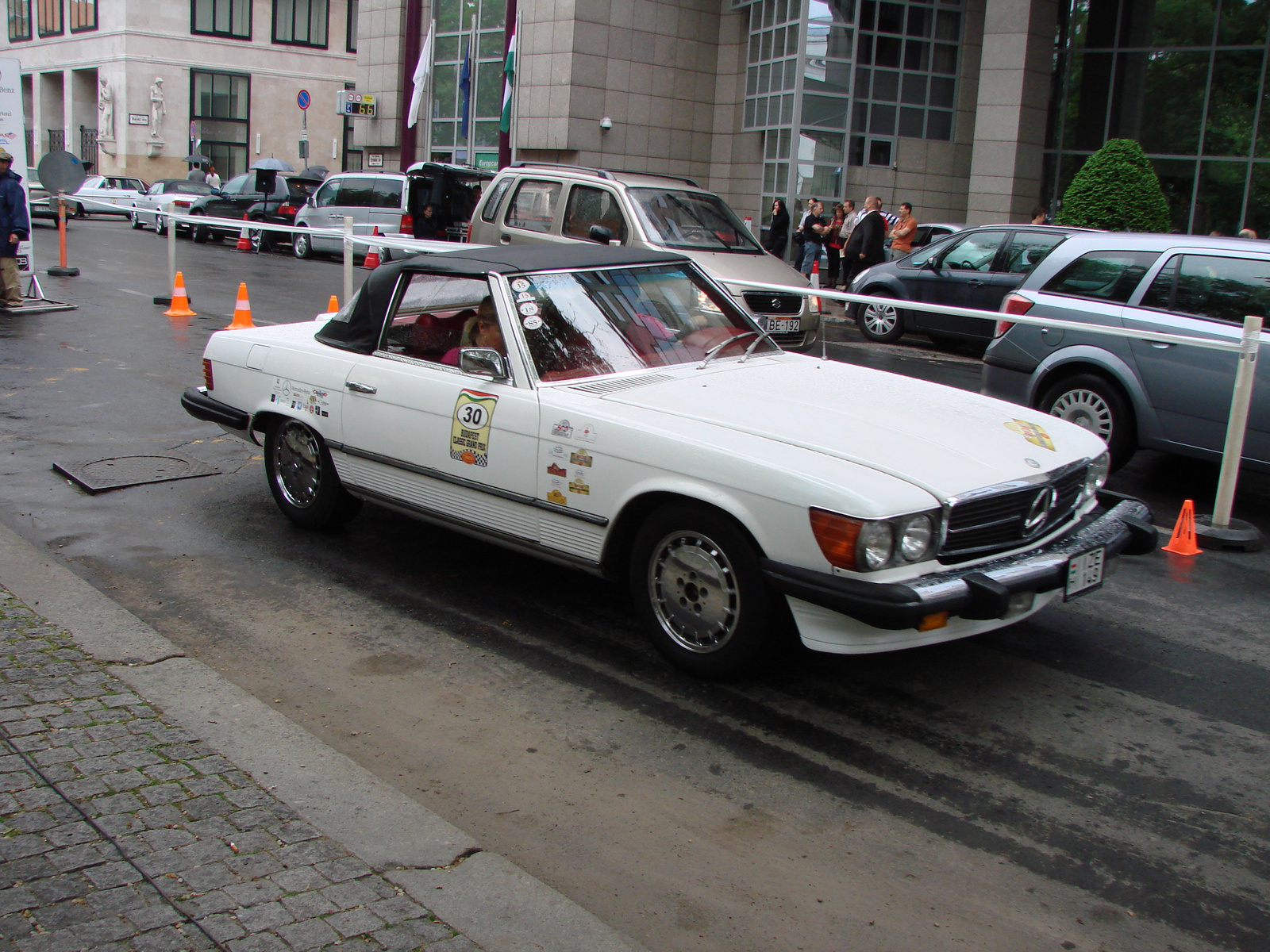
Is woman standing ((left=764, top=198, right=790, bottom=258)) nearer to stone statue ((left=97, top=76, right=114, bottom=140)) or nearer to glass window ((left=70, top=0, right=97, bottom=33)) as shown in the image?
stone statue ((left=97, top=76, right=114, bottom=140))

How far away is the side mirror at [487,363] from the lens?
5039 millimetres

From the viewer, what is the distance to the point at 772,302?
11578 millimetres

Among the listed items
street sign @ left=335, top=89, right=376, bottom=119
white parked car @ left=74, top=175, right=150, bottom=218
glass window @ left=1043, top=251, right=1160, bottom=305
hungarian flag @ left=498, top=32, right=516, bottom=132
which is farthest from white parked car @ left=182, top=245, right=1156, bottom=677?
white parked car @ left=74, top=175, right=150, bottom=218

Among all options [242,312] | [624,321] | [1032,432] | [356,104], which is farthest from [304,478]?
[356,104]

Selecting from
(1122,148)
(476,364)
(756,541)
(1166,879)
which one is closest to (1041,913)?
(1166,879)

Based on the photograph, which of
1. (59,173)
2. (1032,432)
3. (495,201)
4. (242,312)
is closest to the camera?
(1032,432)

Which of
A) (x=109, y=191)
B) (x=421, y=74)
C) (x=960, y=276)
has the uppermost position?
(x=421, y=74)

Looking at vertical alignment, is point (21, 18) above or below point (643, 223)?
above

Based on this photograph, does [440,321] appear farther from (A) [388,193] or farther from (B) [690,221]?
(A) [388,193]

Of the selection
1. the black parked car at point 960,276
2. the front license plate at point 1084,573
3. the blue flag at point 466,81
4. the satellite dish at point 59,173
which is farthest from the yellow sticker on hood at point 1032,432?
the blue flag at point 466,81

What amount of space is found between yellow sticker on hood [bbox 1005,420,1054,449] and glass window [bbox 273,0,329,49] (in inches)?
2454

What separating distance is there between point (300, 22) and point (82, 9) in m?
10.5

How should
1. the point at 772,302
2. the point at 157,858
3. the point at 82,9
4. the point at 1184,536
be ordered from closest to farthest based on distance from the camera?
the point at 157,858, the point at 1184,536, the point at 772,302, the point at 82,9

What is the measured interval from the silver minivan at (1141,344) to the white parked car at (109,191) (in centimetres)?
3487
